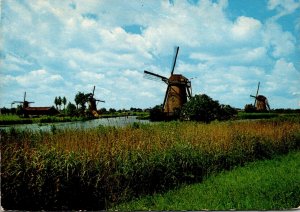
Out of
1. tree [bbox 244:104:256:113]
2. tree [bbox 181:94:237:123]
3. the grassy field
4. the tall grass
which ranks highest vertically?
tree [bbox 244:104:256:113]

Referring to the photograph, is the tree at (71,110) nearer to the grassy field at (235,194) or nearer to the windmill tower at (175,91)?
the windmill tower at (175,91)

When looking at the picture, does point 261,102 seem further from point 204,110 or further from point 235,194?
point 235,194

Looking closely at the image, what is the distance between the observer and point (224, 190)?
8.11 metres

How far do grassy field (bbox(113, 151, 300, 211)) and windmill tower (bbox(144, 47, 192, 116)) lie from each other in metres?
26.7

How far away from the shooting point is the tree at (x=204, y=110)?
27031 millimetres

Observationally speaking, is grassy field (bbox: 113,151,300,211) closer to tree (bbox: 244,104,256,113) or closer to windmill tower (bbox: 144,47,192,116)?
windmill tower (bbox: 144,47,192,116)

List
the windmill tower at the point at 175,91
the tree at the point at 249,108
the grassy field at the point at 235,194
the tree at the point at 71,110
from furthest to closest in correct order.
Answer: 1. the tree at the point at 249,108
2. the tree at the point at 71,110
3. the windmill tower at the point at 175,91
4. the grassy field at the point at 235,194

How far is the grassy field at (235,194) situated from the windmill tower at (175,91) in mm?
26722

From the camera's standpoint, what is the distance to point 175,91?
37062 mm

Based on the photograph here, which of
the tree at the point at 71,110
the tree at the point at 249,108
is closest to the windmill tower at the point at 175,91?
the tree at the point at 71,110

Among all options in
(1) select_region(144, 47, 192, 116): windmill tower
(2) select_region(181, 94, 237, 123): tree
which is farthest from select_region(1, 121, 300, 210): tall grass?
(1) select_region(144, 47, 192, 116): windmill tower

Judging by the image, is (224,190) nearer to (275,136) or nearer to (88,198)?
(88,198)

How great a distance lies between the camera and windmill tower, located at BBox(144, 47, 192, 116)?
37094mm

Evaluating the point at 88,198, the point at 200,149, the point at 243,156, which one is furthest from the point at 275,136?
the point at 88,198
